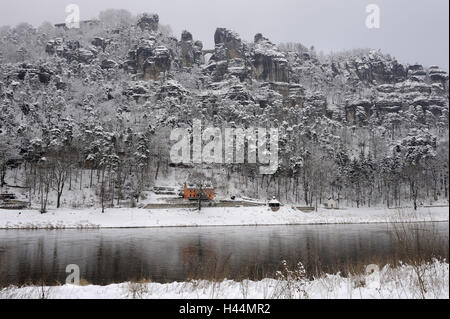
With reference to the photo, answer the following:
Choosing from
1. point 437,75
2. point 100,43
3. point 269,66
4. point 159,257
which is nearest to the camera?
point 159,257

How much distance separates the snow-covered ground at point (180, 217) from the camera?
4253cm

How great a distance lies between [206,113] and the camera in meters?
99.4

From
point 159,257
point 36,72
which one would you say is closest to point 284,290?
point 159,257

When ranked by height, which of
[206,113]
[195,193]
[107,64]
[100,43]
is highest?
[100,43]

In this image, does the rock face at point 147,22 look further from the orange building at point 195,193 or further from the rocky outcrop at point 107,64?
the orange building at point 195,193

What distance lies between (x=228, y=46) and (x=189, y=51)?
63.4 feet

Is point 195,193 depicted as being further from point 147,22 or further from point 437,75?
point 437,75

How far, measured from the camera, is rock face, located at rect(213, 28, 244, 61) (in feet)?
503

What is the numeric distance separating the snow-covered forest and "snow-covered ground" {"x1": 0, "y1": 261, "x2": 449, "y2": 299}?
12.1ft

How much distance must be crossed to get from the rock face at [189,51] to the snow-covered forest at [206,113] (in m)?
0.67

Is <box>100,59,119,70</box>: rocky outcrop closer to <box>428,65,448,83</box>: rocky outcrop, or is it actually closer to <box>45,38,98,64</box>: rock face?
<box>45,38,98,64</box>: rock face

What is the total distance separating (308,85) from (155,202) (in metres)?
126

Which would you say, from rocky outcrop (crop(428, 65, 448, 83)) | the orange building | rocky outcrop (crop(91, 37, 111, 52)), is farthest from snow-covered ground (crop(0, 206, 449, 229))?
rocky outcrop (crop(91, 37, 111, 52))
